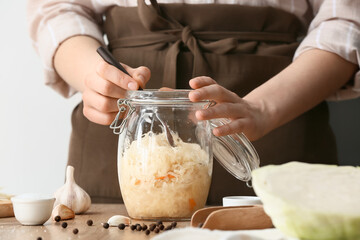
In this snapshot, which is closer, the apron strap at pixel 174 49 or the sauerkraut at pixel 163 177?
the sauerkraut at pixel 163 177

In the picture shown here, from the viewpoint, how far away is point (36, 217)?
0.77 m

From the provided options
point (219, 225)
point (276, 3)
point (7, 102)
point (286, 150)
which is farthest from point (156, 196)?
point (7, 102)

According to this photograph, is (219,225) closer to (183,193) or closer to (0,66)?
(183,193)

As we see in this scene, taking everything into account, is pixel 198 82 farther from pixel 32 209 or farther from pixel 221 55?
pixel 221 55

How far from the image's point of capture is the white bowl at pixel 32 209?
2.52 ft

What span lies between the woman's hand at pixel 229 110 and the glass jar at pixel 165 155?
0.02 meters

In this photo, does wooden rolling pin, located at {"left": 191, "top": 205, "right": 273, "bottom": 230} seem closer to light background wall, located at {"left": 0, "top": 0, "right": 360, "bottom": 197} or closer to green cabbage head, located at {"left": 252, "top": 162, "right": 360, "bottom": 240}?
green cabbage head, located at {"left": 252, "top": 162, "right": 360, "bottom": 240}

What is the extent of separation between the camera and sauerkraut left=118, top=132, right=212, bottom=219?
2.56ft

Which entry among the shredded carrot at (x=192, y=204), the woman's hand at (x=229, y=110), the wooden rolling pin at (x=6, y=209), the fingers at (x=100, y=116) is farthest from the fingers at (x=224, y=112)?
the wooden rolling pin at (x=6, y=209)

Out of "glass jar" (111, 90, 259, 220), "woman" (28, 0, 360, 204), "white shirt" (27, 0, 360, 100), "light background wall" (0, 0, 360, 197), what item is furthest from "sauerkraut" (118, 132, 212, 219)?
"light background wall" (0, 0, 360, 197)

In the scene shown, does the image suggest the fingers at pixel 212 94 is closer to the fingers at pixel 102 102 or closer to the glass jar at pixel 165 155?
the glass jar at pixel 165 155

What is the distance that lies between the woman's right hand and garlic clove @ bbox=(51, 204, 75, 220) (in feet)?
0.70

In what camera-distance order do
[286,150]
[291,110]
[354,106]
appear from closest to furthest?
1. [291,110]
2. [286,150]
3. [354,106]

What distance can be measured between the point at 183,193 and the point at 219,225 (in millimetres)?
154
